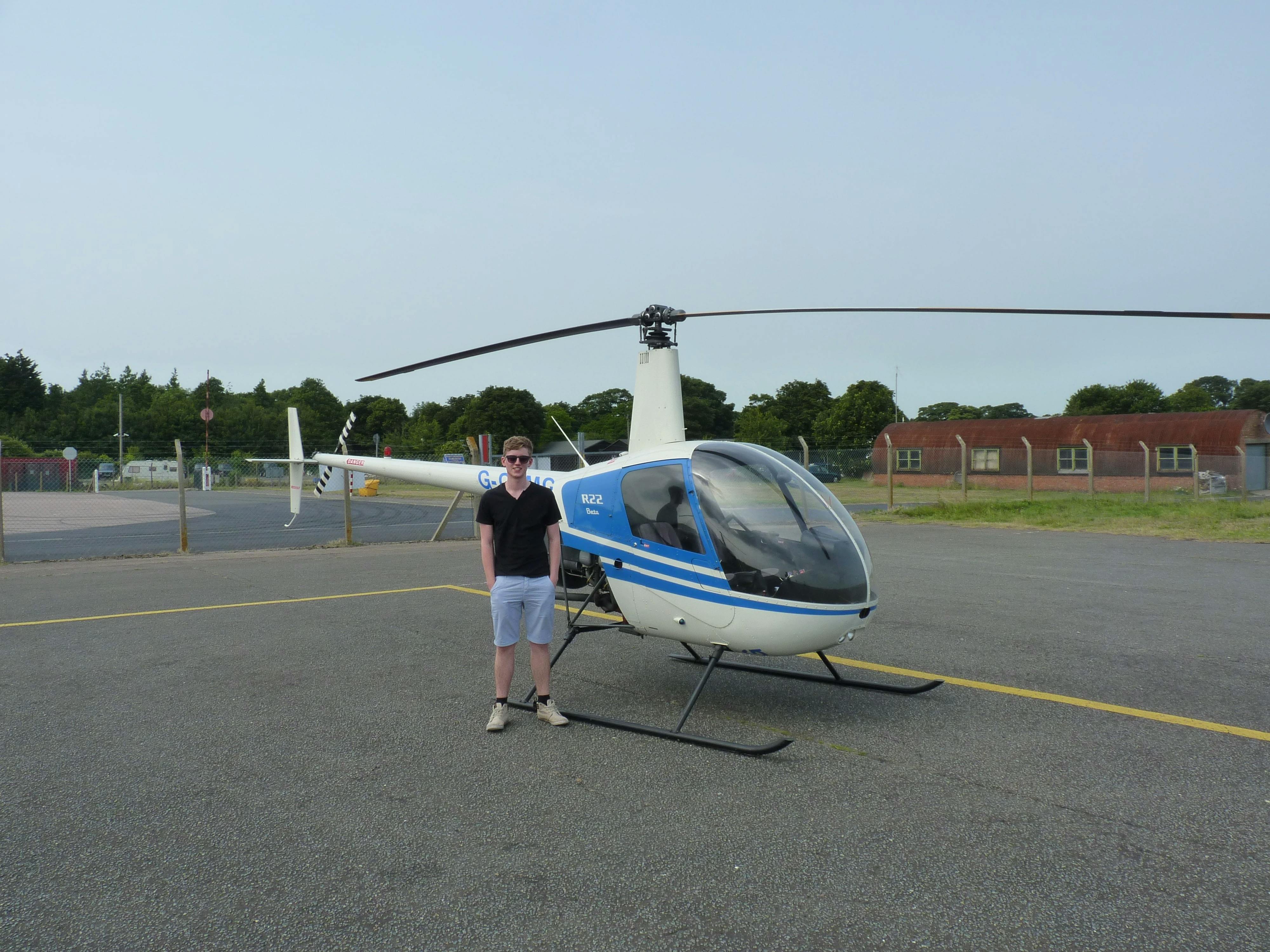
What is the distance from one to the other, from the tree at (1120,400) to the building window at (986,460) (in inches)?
1811

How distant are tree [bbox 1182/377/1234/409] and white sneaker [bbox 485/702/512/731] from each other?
123 meters

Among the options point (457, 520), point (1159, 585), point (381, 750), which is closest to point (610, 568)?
point (381, 750)

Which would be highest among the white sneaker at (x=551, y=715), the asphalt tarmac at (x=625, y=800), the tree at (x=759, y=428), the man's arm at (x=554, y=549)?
the tree at (x=759, y=428)

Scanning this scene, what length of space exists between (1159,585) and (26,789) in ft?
36.7

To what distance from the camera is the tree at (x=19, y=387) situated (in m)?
101

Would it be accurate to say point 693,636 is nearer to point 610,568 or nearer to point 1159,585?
point 610,568

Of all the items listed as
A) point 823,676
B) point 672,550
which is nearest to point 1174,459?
point 823,676

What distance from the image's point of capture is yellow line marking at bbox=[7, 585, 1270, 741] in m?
5.05

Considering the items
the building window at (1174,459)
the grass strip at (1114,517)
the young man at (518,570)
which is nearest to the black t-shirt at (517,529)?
the young man at (518,570)

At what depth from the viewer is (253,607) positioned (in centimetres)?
958

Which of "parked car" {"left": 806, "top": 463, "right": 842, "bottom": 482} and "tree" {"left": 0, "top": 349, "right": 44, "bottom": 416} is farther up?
"tree" {"left": 0, "top": 349, "right": 44, "bottom": 416}

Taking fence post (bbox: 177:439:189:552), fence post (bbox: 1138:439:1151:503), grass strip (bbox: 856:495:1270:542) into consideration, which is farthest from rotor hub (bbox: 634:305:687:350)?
fence post (bbox: 1138:439:1151:503)

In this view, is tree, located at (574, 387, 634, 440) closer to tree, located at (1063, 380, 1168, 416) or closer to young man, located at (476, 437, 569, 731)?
tree, located at (1063, 380, 1168, 416)

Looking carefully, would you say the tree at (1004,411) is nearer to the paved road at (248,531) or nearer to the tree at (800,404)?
the tree at (800,404)
